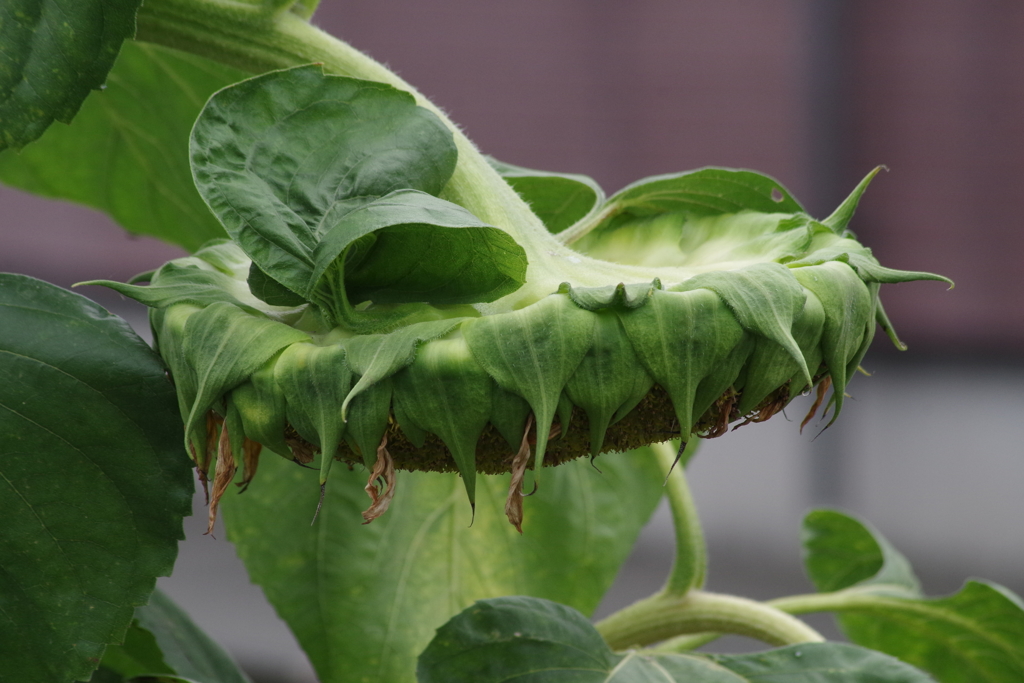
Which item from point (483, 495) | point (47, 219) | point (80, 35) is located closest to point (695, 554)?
point (483, 495)

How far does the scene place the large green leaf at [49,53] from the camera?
291 millimetres

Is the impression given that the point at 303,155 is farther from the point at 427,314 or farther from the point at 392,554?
the point at 392,554

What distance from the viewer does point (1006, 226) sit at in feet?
6.10

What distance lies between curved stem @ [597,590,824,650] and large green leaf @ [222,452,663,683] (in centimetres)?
4

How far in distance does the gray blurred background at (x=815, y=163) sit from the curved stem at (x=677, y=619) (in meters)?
1.32

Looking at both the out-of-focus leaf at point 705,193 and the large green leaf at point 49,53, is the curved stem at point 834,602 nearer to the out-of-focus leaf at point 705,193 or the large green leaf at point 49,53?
the out-of-focus leaf at point 705,193

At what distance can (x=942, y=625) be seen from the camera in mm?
567

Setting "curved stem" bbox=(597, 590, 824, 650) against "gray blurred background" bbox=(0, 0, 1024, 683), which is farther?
"gray blurred background" bbox=(0, 0, 1024, 683)

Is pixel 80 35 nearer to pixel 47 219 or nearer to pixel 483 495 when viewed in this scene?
pixel 483 495

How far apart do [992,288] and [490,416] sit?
186 cm

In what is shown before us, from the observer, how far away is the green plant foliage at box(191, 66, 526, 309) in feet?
0.87

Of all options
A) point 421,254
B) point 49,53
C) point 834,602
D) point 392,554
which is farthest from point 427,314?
point 834,602

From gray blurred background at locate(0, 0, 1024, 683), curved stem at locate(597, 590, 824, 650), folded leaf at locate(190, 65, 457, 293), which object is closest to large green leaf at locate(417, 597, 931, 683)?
curved stem at locate(597, 590, 824, 650)

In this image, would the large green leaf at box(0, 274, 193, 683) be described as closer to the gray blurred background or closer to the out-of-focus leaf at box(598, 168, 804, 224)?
the out-of-focus leaf at box(598, 168, 804, 224)
